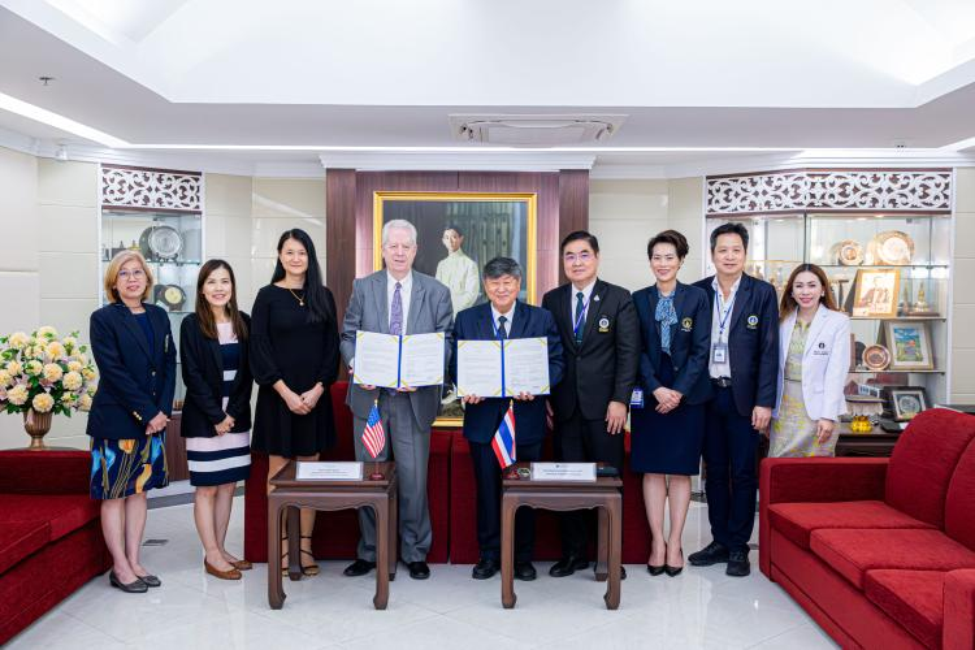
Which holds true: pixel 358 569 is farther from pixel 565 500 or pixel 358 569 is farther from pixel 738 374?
pixel 738 374

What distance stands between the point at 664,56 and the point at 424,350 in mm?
2088

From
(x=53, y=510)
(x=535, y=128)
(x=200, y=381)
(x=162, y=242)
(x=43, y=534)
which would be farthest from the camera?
(x=162, y=242)

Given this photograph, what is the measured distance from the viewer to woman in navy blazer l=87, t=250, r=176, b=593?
3.43 metres

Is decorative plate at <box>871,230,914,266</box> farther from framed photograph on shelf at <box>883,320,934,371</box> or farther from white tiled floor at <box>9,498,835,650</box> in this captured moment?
white tiled floor at <box>9,498,835,650</box>

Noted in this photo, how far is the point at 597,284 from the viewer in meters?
3.70

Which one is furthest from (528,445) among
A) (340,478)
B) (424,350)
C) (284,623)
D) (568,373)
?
(284,623)

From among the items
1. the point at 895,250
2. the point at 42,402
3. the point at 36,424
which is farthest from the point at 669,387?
the point at 36,424

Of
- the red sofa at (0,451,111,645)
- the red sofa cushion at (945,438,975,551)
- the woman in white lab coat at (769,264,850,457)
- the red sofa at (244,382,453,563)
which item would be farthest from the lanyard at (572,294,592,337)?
the red sofa at (0,451,111,645)

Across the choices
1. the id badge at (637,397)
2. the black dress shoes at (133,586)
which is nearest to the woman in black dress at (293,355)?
the black dress shoes at (133,586)

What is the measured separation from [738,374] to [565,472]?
3.62 feet

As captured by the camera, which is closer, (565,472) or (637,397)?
(565,472)

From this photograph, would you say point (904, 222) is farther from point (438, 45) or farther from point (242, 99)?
point (242, 99)

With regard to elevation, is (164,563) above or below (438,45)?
→ below

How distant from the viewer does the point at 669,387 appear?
371cm
